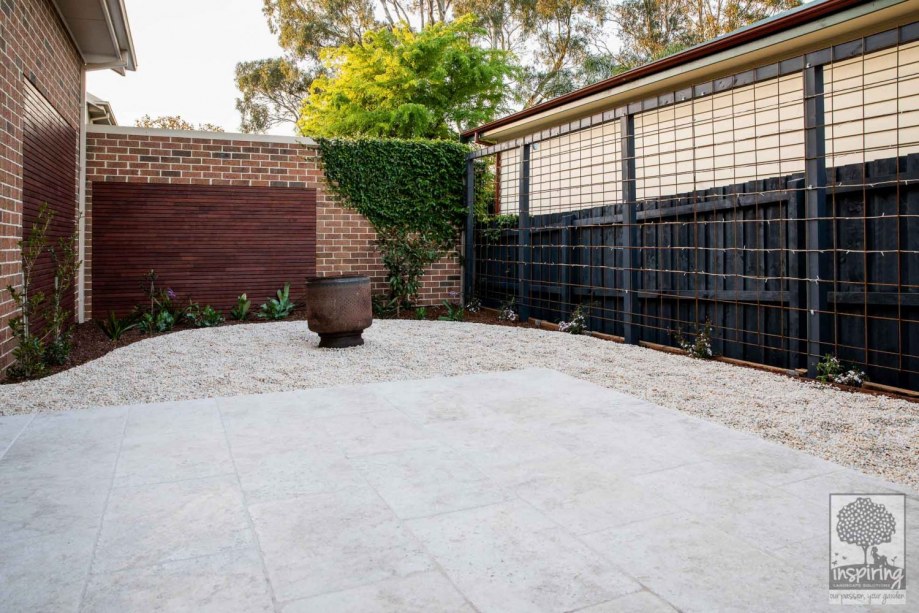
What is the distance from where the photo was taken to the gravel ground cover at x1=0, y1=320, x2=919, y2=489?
3.42 meters

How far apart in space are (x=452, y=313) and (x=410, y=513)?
669 centimetres

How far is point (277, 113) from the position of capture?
87.0 ft

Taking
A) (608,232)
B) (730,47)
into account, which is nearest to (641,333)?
(608,232)

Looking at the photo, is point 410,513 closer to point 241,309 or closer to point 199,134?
point 241,309

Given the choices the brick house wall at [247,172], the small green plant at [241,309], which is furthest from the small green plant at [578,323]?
the small green plant at [241,309]

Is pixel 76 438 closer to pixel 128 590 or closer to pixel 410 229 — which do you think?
pixel 128 590

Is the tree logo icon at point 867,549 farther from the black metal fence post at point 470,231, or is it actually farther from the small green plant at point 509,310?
the black metal fence post at point 470,231

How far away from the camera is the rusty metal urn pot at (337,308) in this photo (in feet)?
20.4

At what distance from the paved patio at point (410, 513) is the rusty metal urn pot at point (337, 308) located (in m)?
2.45

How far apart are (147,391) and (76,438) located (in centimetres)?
116

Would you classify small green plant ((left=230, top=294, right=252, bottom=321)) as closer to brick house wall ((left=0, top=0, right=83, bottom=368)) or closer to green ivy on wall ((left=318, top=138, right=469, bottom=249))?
green ivy on wall ((left=318, top=138, right=469, bottom=249))

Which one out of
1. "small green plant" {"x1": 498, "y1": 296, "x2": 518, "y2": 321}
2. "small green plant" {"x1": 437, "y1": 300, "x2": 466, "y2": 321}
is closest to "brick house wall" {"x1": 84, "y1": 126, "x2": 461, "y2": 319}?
"small green plant" {"x1": 437, "y1": 300, "x2": 466, "y2": 321}

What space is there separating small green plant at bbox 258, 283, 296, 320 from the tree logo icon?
7.48 metres

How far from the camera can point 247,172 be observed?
8938mm
